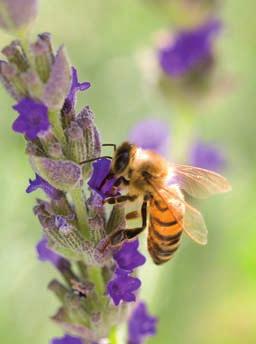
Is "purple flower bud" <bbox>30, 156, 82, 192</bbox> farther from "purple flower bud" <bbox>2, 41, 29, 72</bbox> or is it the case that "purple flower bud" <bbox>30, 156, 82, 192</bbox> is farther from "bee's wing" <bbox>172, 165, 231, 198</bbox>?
"bee's wing" <bbox>172, 165, 231, 198</bbox>

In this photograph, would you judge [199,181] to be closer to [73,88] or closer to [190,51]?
[73,88]

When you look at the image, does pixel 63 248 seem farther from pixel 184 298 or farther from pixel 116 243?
pixel 184 298

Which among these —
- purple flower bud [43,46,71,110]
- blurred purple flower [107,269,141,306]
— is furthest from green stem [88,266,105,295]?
purple flower bud [43,46,71,110]

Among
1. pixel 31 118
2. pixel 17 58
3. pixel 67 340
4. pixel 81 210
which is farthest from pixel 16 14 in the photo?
pixel 67 340

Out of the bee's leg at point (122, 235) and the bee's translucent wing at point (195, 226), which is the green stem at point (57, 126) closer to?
the bee's leg at point (122, 235)

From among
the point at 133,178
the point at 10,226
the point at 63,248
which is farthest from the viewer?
the point at 10,226

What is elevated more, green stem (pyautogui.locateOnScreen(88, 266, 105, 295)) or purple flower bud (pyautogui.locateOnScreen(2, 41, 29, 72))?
purple flower bud (pyautogui.locateOnScreen(2, 41, 29, 72))

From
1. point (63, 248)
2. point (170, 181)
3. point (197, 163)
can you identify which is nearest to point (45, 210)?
point (63, 248)
